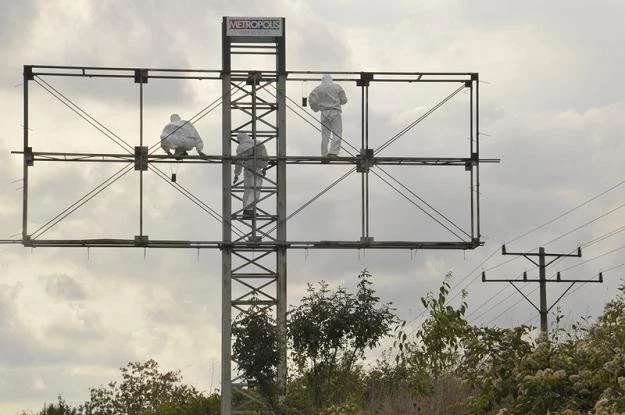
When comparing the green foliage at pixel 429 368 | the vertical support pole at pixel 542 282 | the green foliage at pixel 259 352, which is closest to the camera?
the green foliage at pixel 429 368

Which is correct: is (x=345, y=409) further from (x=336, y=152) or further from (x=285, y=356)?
(x=336, y=152)

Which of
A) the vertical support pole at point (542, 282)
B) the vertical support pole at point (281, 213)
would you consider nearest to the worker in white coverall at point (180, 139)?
the vertical support pole at point (281, 213)

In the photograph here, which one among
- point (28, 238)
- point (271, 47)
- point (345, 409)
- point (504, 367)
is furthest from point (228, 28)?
point (504, 367)

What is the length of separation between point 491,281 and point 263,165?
16902 mm

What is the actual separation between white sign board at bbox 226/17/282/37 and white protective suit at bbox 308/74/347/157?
1.59 meters

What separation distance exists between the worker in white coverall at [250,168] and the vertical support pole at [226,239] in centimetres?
26

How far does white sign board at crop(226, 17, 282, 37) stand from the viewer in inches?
1423

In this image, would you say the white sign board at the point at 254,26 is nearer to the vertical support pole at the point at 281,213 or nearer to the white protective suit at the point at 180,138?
the vertical support pole at the point at 281,213

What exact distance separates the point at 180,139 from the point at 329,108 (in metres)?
3.32

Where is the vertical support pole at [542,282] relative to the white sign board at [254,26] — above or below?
below

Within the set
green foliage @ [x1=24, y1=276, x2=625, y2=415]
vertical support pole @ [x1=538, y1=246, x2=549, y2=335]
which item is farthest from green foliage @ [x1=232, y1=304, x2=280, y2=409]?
vertical support pole @ [x1=538, y1=246, x2=549, y2=335]

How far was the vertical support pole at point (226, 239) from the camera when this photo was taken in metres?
35.7

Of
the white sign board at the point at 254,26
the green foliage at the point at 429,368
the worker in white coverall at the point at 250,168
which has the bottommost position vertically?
the green foliage at the point at 429,368

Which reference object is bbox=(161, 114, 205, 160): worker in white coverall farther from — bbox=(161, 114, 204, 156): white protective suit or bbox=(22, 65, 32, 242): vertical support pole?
bbox=(22, 65, 32, 242): vertical support pole
